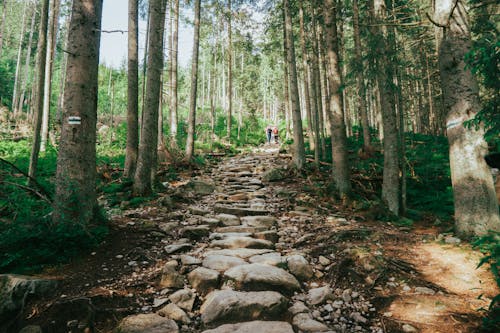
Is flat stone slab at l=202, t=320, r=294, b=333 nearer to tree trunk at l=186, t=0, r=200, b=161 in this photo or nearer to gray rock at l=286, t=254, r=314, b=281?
gray rock at l=286, t=254, r=314, b=281

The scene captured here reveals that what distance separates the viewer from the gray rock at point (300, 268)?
369 centimetres

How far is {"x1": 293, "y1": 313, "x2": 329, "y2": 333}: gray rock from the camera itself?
2549 mm

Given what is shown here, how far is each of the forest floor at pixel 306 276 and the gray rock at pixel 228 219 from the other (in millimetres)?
37

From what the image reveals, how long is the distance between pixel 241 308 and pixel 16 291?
2.15 meters

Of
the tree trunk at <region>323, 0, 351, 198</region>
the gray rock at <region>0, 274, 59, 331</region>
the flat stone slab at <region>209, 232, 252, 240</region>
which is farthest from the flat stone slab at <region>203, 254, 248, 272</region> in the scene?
the tree trunk at <region>323, 0, 351, 198</region>

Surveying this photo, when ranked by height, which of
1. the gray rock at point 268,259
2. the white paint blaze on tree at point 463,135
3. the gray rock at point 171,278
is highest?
the white paint blaze on tree at point 463,135

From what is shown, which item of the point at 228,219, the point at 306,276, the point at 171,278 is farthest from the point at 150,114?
the point at 306,276

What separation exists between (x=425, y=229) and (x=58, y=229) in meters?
6.88

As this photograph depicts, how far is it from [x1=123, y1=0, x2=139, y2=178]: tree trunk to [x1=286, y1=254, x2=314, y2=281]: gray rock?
22.7 ft

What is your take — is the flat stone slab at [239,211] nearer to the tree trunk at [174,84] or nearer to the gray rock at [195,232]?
the gray rock at [195,232]

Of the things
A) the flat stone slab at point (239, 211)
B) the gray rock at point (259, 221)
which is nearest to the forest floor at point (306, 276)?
the gray rock at point (259, 221)

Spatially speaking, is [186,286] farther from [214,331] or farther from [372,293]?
[372,293]

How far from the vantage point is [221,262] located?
151 inches

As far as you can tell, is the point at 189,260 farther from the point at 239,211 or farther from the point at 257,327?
the point at 239,211
